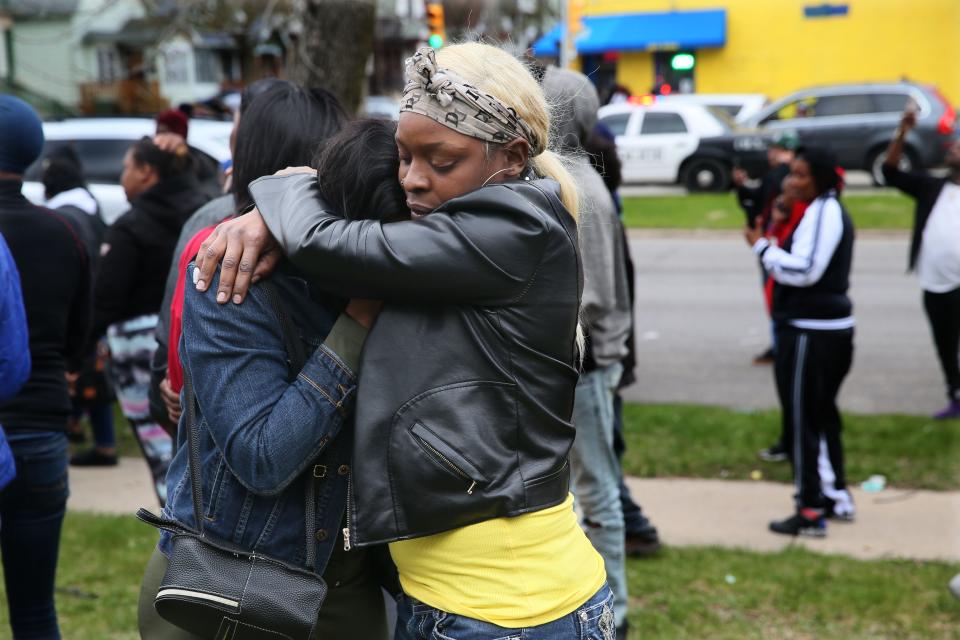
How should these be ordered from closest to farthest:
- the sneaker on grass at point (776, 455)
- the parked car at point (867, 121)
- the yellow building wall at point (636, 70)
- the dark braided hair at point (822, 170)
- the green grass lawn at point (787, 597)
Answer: the green grass lawn at point (787, 597)
the dark braided hair at point (822, 170)
the sneaker on grass at point (776, 455)
the parked car at point (867, 121)
the yellow building wall at point (636, 70)

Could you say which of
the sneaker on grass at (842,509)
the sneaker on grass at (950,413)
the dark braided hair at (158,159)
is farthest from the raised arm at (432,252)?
the sneaker on grass at (950,413)

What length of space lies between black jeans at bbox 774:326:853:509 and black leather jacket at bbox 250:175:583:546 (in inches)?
144

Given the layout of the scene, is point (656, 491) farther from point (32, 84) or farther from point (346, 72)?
point (32, 84)

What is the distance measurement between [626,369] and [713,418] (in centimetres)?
265

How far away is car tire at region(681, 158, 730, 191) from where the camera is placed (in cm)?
2100

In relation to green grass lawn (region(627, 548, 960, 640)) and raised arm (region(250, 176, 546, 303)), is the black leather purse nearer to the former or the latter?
raised arm (region(250, 176, 546, 303))

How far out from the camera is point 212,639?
2080mm

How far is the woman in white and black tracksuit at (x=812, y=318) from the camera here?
5.26 meters

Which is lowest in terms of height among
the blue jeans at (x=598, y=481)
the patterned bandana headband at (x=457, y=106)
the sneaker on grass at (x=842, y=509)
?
the sneaker on grass at (x=842, y=509)

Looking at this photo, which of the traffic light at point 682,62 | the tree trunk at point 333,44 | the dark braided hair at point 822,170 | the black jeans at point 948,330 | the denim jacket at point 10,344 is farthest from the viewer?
the traffic light at point 682,62

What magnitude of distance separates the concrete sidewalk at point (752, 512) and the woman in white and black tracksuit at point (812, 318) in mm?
182

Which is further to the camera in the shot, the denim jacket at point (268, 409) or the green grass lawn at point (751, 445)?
the green grass lawn at point (751, 445)

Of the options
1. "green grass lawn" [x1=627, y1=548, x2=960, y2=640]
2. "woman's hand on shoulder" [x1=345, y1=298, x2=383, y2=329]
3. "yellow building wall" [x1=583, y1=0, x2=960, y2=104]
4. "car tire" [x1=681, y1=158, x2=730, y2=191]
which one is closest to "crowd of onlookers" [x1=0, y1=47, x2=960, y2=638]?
"woman's hand on shoulder" [x1=345, y1=298, x2=383, y2=329]

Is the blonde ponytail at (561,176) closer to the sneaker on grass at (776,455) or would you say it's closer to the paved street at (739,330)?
the sneaker on grass at (776,455)
